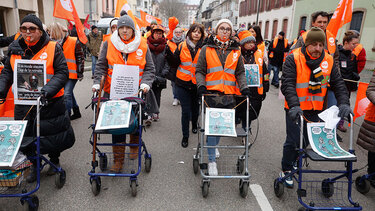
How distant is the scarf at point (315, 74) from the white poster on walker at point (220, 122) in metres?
0.96

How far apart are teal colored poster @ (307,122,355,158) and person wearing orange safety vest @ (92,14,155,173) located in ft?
6.46

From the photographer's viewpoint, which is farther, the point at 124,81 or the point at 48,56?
the point at 124,81

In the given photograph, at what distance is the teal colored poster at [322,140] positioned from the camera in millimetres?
2781

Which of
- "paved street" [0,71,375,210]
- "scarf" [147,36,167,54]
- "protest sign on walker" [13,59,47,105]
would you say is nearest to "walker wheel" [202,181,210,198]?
"paved street" [0,71,375,210]

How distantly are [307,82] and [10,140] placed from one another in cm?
321

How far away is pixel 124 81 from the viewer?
3.40 meters

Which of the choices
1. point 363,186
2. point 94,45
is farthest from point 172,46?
point 94,45

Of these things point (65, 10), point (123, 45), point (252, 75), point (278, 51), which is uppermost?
point (65, 10)

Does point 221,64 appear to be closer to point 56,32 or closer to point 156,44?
point 156,44

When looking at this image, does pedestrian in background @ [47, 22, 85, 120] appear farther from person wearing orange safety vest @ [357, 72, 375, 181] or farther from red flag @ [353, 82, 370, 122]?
red flag @ [353, 82, 370, 122]

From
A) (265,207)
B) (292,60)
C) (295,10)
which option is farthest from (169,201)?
(295,10)

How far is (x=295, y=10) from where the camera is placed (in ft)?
75.4

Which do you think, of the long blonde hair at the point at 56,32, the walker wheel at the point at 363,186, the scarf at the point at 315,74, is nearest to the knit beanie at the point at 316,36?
the scarf at the point at 315,74

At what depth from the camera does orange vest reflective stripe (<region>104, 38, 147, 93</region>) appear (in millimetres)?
3453
